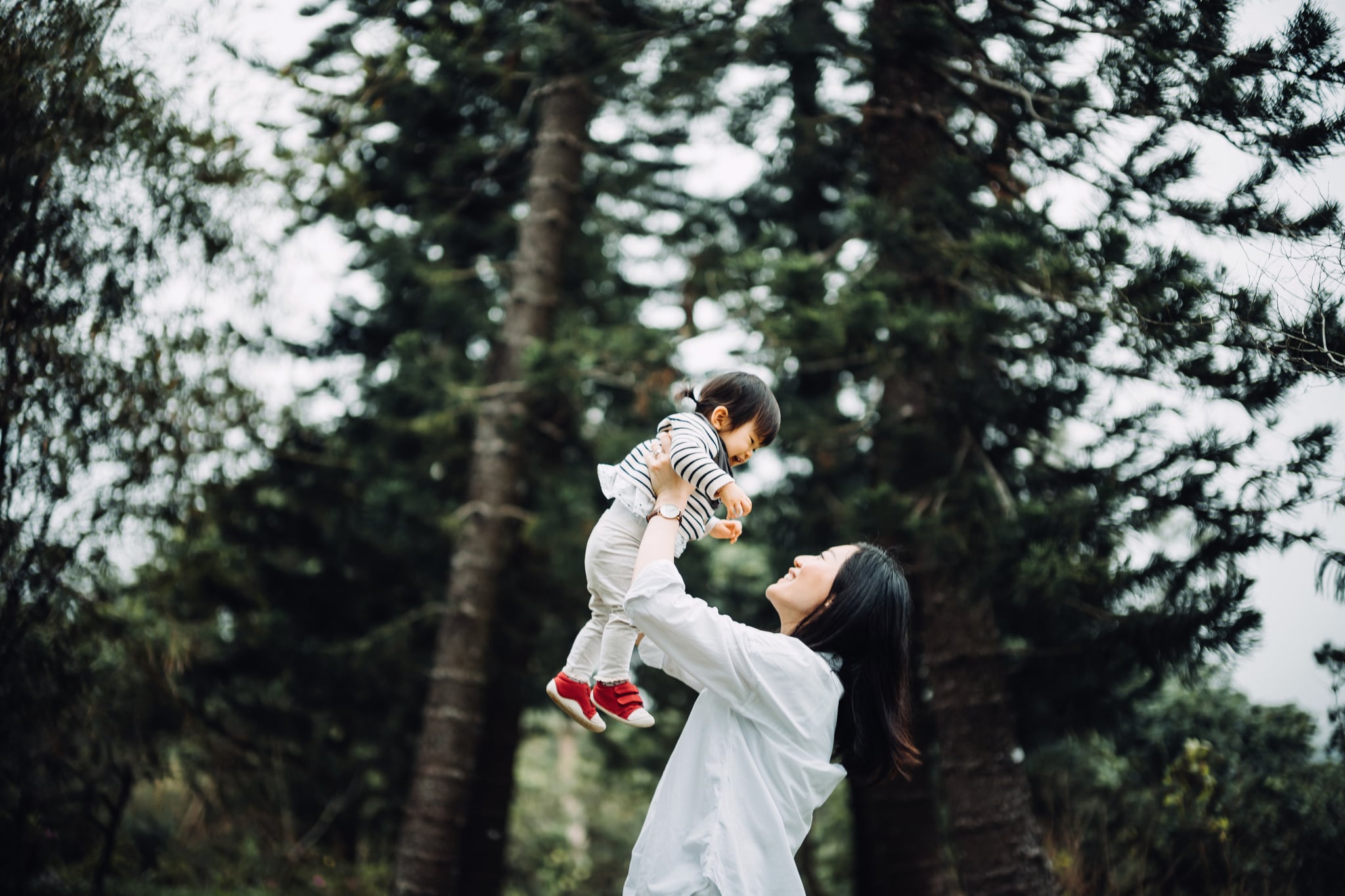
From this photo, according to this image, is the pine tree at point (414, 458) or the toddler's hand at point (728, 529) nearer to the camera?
the toddler's hand at point (728, 529)

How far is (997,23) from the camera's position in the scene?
16.0 feet

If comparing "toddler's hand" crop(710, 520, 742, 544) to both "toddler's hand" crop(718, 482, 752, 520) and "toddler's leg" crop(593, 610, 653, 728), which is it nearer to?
"toddler's hand" crop(718, 482, 752, 520)

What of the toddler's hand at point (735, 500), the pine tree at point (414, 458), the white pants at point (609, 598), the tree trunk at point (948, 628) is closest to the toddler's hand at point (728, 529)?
the toddler's hand at point (735, 500)

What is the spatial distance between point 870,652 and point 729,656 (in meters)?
0.48

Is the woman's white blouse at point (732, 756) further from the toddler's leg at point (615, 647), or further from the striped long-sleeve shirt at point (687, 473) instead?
the toddler's leg at point (615, 647)

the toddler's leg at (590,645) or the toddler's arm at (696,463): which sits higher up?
the toddler's arm at (696,463)

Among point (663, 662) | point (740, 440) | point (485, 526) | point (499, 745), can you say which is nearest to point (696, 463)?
point (740, 440)

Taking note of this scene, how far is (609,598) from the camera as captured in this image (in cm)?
281

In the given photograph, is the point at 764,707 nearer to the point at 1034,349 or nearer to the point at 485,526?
the point at 1034,349

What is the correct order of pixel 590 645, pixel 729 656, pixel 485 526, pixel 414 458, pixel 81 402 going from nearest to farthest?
pixel 729 656 → pixel 590 645 → pixel 81 402 → pixel 485 526 → pixel 414 458

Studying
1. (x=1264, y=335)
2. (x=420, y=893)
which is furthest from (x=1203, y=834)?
(x=420, y=893)

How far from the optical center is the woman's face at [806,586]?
2.58m

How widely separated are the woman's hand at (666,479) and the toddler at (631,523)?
5 centimetres

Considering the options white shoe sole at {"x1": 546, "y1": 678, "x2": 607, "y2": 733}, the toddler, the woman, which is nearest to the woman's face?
the woman
